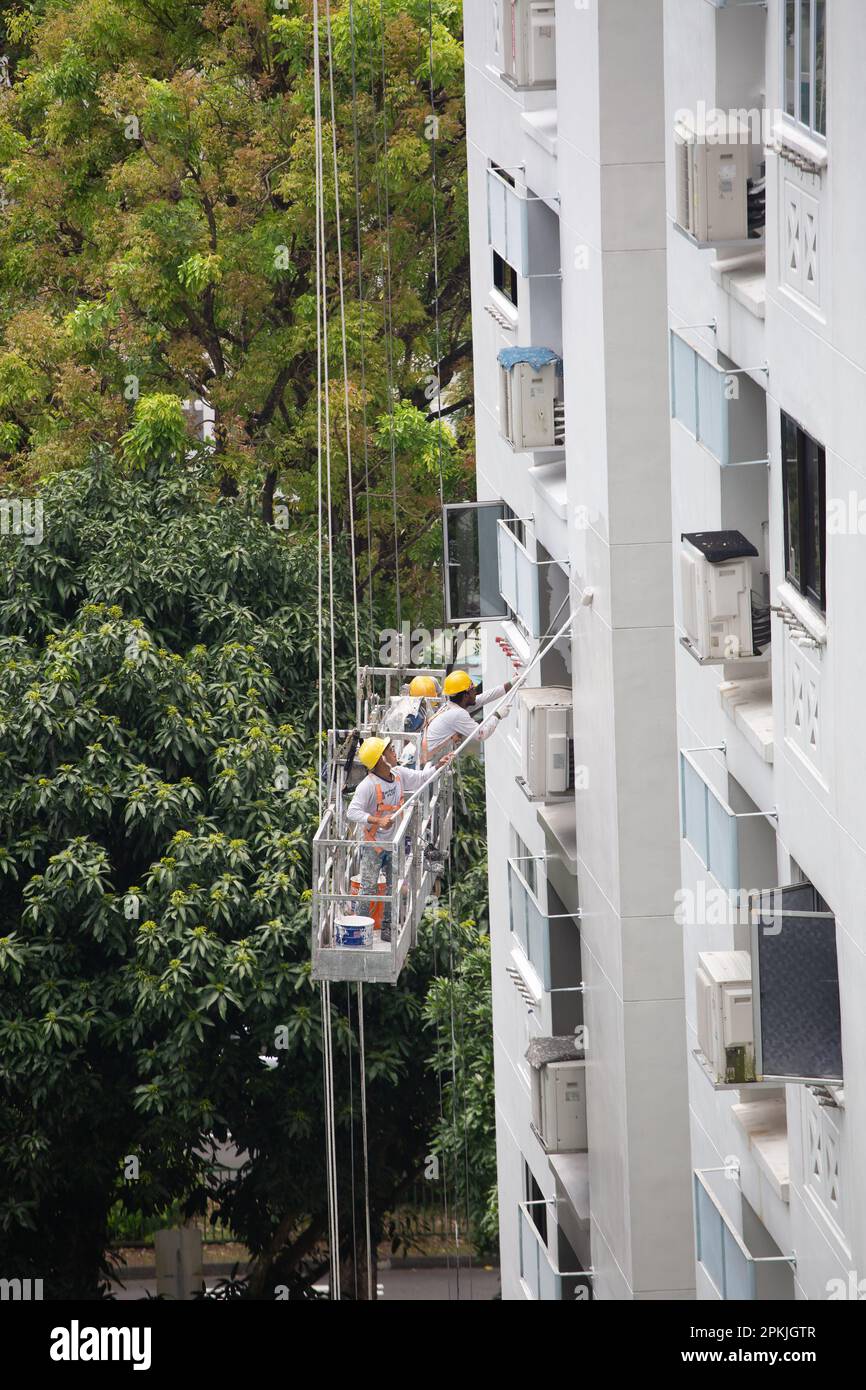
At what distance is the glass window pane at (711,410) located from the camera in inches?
615

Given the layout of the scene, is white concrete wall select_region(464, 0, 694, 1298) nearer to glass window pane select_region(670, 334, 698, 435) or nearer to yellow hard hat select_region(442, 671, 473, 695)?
glass window pane select_region(670, 334, 698, 435)

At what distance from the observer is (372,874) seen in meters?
20.2

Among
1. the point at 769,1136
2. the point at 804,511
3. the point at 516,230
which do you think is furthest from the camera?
the point at 516,230

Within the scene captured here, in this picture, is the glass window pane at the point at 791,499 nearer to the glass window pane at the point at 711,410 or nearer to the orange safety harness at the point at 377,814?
the glass window pane at the point at 711,410

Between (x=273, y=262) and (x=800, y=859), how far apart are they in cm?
2294

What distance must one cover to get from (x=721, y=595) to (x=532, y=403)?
5810 mm

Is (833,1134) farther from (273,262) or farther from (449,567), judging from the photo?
(273,262)

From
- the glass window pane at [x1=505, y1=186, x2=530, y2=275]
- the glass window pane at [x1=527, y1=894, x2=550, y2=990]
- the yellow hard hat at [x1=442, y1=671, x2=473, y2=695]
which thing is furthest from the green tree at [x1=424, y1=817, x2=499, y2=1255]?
the glass window pane at [x1=505, y1=186, x2=530, y2=275]

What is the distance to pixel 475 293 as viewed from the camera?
2481 centimetres

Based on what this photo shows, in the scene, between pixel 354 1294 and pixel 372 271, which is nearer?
pixel 354 1294

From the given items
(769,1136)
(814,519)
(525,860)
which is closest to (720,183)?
(814,519)

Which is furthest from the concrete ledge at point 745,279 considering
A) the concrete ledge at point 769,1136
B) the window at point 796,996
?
the concrete ledge at point 769,1136

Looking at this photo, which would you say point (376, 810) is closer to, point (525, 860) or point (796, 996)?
point (525, 860)

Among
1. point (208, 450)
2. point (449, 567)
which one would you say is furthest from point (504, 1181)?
point (208, 450)
